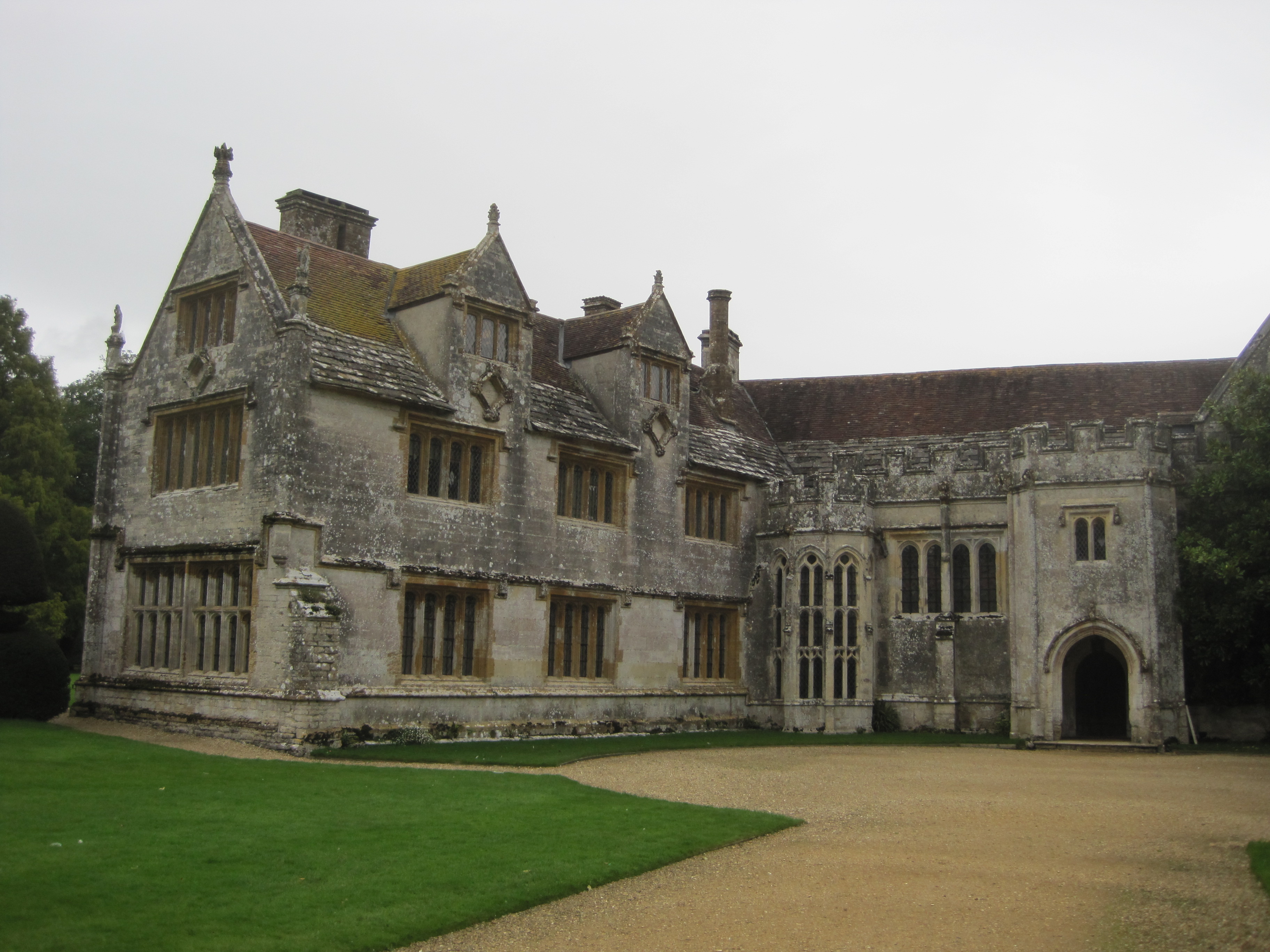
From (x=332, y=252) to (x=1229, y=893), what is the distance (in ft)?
69.3

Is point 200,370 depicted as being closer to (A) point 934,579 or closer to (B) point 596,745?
(B) point 596,745

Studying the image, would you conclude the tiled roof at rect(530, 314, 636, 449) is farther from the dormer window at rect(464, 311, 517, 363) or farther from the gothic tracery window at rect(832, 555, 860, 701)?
the gothic tracery window at rect(832, 555, 860, 701)

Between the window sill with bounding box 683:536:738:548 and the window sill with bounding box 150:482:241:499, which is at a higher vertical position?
the window sill with bounding box 150:482:241:499

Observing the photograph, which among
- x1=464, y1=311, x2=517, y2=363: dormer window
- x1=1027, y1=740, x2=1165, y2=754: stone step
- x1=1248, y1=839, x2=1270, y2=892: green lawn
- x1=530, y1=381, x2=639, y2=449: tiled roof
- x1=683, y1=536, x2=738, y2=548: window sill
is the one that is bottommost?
x1=1027, y1=740, x2=1165, y2=754: stone step

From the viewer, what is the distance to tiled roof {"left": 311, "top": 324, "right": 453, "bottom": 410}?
21.3 metres

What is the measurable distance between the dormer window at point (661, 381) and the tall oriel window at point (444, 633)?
740cm

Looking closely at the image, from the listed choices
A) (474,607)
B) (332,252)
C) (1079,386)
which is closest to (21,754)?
(474,607)

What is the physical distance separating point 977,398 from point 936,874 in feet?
80.5

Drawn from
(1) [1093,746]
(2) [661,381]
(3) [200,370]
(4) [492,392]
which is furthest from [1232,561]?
(3) [200,370]

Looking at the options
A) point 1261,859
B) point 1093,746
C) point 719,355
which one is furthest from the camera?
point 719,355

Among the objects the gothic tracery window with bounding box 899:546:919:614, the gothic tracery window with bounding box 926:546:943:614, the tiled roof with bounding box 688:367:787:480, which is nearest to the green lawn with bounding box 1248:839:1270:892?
the gothic tracery window with bounding box 926:546:943:614

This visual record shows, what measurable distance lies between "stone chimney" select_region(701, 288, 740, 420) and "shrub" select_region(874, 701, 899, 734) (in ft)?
30.1

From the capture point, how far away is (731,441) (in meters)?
32.1

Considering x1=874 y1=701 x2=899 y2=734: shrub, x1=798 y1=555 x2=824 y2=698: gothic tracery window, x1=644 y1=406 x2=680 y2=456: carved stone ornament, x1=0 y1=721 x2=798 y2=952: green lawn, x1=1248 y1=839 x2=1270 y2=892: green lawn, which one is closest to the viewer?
x1=0 y1=721 x2=798 y2=952: green lawn
